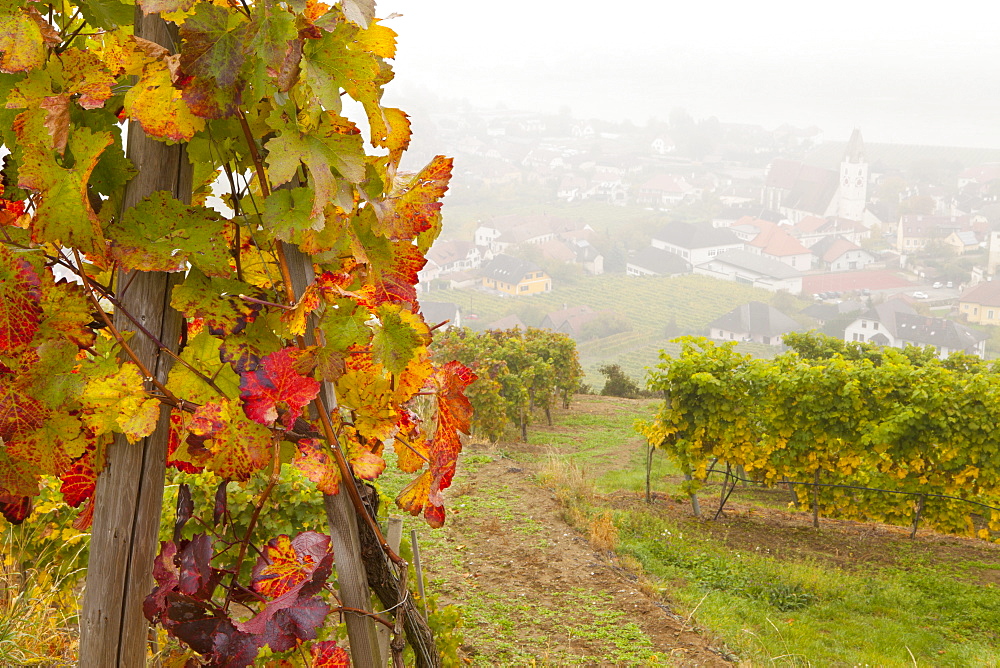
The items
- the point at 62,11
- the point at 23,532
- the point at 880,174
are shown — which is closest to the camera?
the point at 62,11

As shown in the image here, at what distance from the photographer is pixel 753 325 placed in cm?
5706

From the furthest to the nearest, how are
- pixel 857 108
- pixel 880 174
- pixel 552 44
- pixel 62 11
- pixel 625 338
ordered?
pixel 552 44 < pixel 857 108 < pixel 880 174 < pixel 625 338 < pixel 62 11

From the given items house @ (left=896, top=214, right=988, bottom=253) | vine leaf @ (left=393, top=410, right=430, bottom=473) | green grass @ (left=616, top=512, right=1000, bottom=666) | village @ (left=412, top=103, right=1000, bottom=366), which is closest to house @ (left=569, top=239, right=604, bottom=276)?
village @ (left=412, top=103, right=1000, bottom=366)

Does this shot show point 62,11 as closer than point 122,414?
No

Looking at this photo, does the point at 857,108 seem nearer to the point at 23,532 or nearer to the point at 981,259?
the point at 981,259

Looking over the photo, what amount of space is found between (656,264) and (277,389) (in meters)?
78.2

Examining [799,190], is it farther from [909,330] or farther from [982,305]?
[909,330]

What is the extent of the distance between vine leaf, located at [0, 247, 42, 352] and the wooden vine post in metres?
0.09

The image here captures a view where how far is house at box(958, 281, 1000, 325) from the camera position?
193 feet

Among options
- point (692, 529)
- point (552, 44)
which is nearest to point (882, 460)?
point (692, 529)

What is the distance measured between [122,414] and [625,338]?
5769cm

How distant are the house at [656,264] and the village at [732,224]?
0.21 meters

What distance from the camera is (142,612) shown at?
854 mm

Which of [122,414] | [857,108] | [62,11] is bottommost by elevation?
[122,414]
